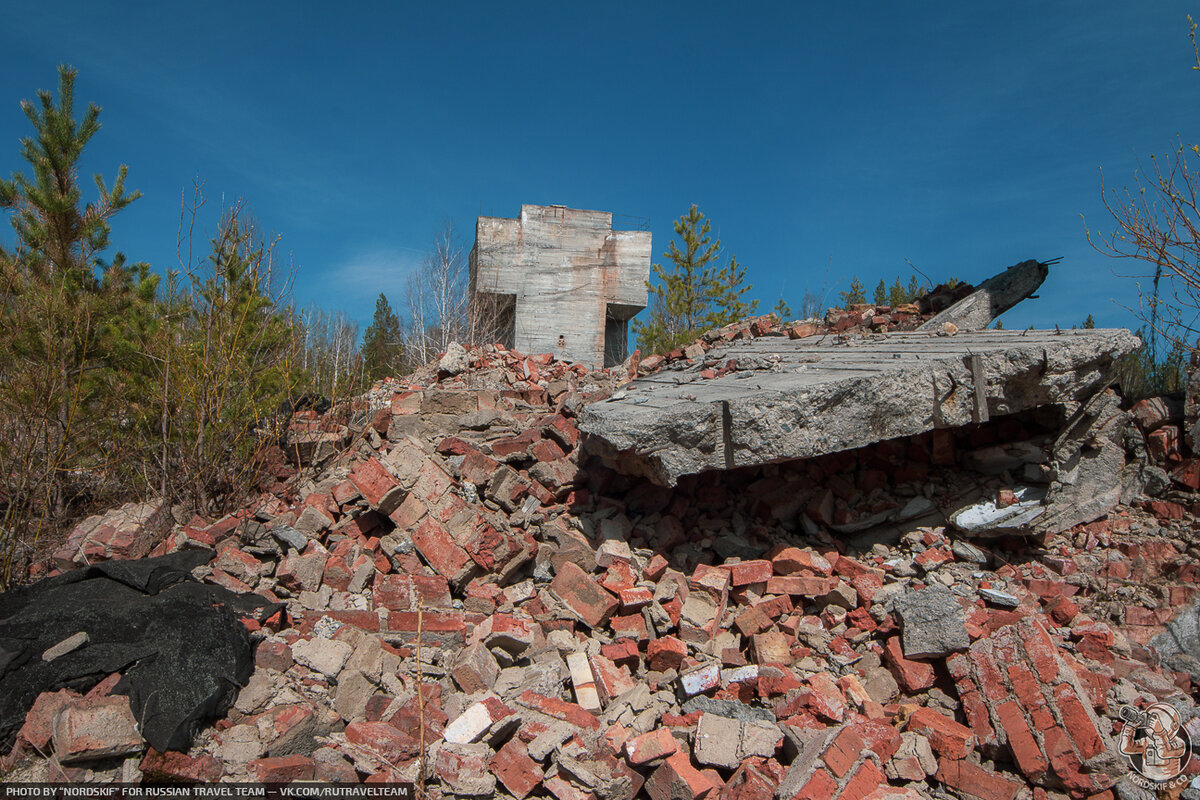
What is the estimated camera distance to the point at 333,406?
5.71m

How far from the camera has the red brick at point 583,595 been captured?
12.8 ft

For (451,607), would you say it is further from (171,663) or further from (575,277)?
(575,277)

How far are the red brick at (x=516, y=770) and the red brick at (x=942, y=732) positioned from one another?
1907 mm

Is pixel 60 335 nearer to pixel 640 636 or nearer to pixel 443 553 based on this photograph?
pixel 443 553

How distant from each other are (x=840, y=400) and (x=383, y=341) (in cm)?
2220

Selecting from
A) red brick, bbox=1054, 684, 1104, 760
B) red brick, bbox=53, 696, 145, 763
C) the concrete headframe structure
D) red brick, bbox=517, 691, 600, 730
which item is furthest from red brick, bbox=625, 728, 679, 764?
the concrete headframe structure

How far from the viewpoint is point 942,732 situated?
319cm

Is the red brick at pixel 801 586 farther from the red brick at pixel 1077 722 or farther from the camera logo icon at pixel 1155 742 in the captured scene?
the camera logo icon at pixel 1155 742

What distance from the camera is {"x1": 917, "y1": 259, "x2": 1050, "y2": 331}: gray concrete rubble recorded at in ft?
20.3

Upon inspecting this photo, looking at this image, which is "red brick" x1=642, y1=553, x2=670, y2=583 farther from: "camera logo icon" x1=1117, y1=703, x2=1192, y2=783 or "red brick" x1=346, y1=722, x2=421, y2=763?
"camera logo icon" x1=1117, y1=703, x2=1192, y2=783

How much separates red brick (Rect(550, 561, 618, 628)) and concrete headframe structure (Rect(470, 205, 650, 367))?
447 inches

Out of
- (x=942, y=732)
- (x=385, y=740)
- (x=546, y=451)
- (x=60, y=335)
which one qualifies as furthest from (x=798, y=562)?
(x=60, y=335)

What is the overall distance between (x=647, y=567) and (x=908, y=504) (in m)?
2.09

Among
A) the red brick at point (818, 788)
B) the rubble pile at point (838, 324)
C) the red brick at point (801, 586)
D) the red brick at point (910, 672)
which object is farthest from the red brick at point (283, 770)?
the rubble pile at point (838, 324)
